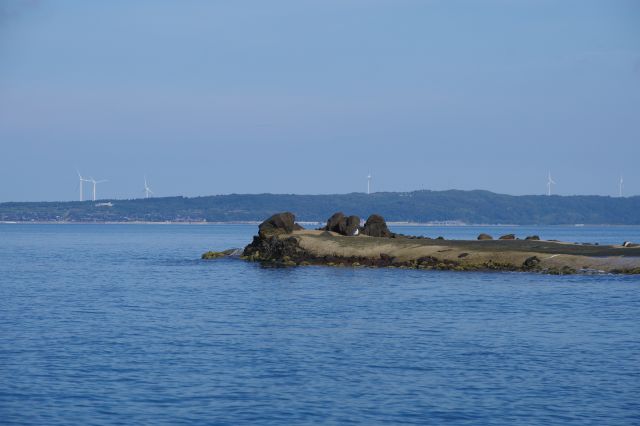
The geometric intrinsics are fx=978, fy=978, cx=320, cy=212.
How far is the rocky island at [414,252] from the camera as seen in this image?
72.5 m

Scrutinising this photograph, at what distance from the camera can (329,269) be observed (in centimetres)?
7919

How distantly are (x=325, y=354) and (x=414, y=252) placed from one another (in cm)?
4793

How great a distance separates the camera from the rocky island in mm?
72500

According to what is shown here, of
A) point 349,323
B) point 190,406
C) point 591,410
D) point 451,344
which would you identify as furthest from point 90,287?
point 591,410

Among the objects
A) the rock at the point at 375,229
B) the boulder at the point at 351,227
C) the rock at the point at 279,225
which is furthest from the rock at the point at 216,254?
the rock at the point at 375,229

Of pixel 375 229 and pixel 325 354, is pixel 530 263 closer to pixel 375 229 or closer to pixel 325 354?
pixel 375 229

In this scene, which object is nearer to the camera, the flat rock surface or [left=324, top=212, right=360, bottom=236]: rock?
the flat rock surface

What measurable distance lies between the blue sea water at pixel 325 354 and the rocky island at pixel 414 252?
9867mm

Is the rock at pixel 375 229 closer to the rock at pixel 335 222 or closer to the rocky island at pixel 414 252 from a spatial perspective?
the rocky island at pixel 414 252

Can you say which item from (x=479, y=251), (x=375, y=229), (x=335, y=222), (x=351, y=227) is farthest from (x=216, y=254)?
(x=479, y=251)

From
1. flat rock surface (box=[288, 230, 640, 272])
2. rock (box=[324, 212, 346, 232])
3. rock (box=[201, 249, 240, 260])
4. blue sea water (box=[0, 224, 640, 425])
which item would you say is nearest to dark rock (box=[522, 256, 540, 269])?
flat rock surface (box=[288, 230, 640, 272])

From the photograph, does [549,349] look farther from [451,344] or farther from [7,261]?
[7,261]

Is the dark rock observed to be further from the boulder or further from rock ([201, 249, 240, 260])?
rock ([201, 249, 240, 260])

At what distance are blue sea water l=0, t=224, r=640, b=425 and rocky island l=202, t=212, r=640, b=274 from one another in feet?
32.4
